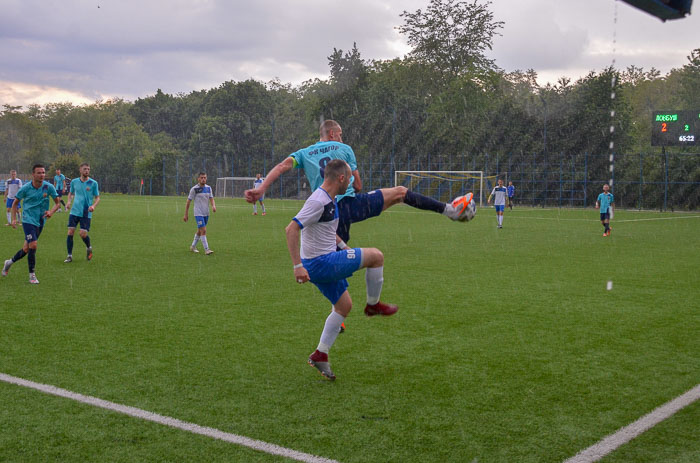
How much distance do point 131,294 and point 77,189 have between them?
17.6 ft

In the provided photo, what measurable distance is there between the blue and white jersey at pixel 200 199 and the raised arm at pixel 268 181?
9.68 meters

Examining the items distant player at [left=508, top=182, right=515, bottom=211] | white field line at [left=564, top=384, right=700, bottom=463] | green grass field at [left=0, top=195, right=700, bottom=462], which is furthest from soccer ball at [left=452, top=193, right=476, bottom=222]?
distant player at [left=508, top=182, right=515, bottom=211]

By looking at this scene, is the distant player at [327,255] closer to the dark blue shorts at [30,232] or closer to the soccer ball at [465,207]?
the soccer ball at [465,207]

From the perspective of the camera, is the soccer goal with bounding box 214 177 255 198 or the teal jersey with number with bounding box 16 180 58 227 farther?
the soccer goal with bounding box 214 177 255 198

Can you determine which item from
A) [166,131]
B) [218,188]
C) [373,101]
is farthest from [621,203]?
[166,131]

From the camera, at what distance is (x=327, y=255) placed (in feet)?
18.5

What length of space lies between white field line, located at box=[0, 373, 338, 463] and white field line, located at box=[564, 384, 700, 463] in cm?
159

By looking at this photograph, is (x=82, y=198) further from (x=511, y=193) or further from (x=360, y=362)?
(x=511, y=193)

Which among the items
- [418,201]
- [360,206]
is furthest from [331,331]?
[418,201]

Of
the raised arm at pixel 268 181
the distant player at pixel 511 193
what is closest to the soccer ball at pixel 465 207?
the raised arm at pixel 268 181

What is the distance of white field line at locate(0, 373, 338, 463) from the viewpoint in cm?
417

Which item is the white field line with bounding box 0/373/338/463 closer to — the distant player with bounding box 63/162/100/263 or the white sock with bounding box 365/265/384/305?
the white sock with bounding box 365/265/384/305

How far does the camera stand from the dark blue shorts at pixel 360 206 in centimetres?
639

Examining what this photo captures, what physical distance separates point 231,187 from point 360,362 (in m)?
59.1
